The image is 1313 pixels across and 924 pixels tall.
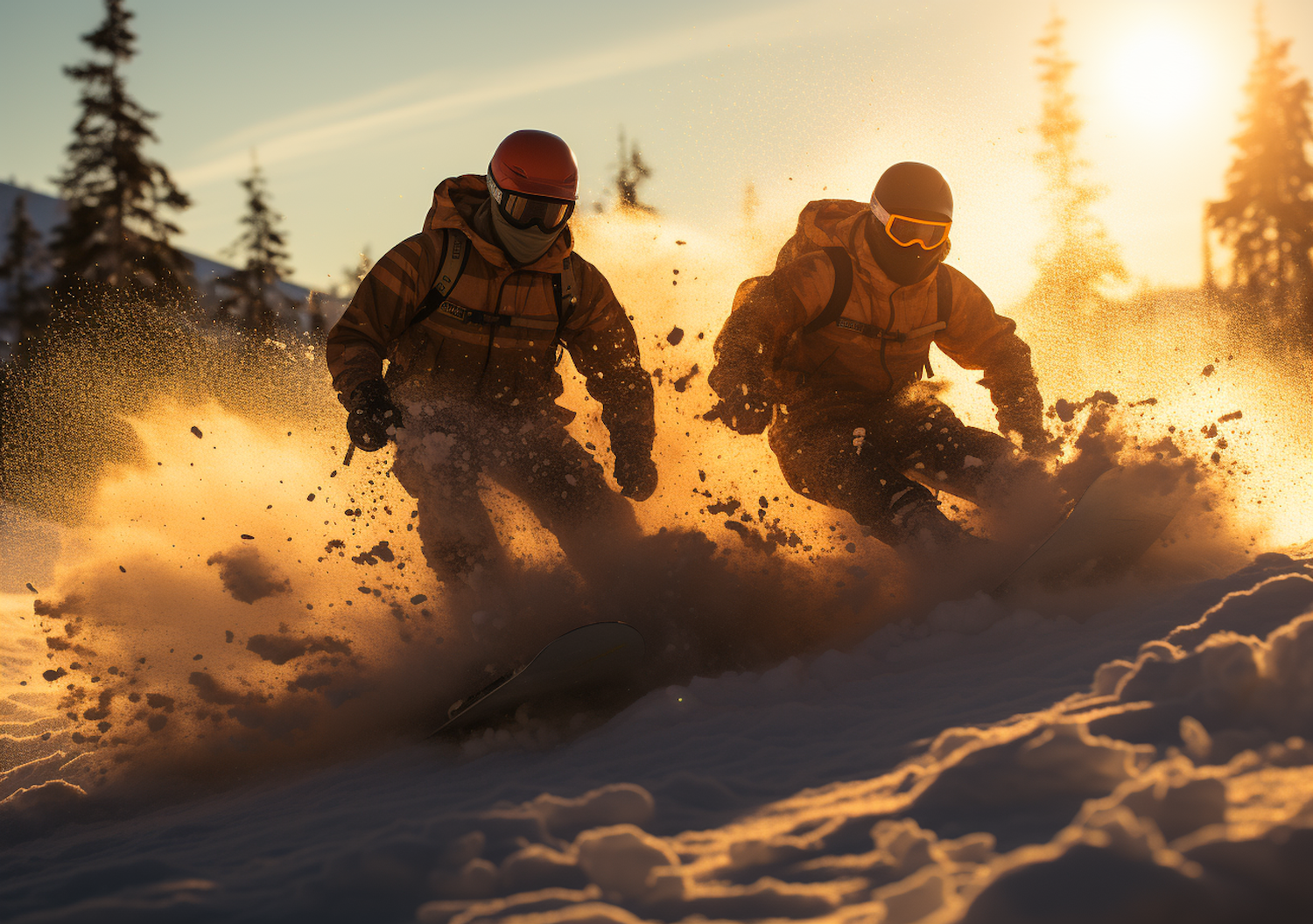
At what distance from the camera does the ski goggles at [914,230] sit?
4.87 m

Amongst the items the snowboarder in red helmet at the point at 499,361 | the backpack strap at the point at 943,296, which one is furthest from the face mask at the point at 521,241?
the backpack strap at the point at 943,296

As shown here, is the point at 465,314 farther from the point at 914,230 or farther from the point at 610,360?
the point at 914,230

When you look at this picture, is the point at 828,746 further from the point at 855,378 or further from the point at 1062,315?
the point at 1062,315

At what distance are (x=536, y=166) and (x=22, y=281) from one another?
89.0ft

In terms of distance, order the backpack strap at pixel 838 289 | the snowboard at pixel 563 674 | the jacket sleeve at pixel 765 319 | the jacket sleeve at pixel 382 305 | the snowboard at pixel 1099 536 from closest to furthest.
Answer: the snowboard at pixel 563 674 < the snowboard at pixel 1099 536 < the jacket sleeve at pixel 382 305 < the jacket sleeve at pixel 765 319 < the backpack strap at pixel 838 289

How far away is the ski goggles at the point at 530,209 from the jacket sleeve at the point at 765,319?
1109 mm

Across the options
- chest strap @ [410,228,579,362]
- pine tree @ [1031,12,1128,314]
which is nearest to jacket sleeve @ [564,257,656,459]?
chest strap @ [410,228,579,362]

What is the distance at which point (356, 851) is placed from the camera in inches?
101

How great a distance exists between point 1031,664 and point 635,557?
2091 mm

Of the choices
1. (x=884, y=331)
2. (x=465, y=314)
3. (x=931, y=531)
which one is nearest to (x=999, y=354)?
(x=884, y=331)

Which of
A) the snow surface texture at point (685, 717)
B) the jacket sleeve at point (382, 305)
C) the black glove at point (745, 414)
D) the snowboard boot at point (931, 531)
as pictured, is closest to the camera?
the snow surface texture at point (685, 717)

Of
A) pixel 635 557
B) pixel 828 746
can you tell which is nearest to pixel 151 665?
pixel 635 557

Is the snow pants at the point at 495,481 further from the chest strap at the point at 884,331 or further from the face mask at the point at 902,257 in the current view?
the face mask at the point at 902,257

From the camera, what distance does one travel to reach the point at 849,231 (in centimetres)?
517
